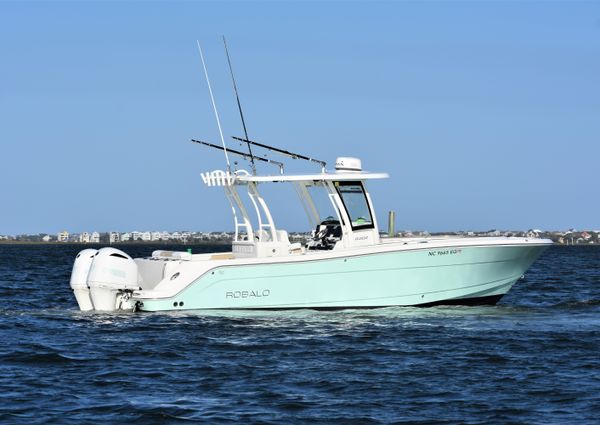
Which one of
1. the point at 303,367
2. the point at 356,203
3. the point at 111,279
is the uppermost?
the point at 356,203

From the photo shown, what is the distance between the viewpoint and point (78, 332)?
19.9m

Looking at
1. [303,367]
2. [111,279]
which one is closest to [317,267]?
[111,279]

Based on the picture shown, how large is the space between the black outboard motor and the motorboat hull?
55.2 inches

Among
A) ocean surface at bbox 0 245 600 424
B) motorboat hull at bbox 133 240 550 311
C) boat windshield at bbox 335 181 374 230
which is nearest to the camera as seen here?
ocean surface at bbox 0 245 600 424

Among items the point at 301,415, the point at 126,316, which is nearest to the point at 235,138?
the point at 126,316

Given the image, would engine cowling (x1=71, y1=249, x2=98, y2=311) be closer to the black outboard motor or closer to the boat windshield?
the black outboard motor

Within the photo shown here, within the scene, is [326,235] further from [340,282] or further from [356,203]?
[340,282]

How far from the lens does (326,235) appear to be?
23422 mm

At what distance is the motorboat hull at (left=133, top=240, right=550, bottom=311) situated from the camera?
21.6m

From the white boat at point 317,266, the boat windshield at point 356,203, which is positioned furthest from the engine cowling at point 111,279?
the boat windshield at point 356,203

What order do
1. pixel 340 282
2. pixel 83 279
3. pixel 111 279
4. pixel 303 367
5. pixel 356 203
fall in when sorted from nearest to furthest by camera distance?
pixel 303 367, pixel 111 279, pixel 83 279, pixel 340 282, pixel 356 203

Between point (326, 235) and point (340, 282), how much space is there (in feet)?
5.62

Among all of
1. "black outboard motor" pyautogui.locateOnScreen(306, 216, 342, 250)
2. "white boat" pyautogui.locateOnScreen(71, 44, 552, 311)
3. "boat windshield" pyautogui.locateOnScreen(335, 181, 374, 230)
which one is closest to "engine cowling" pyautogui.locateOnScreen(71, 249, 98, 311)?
"white boat" pyautogui.locateOnScreen(71, 44, 552, 311)

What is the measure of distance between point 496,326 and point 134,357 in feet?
25.0
